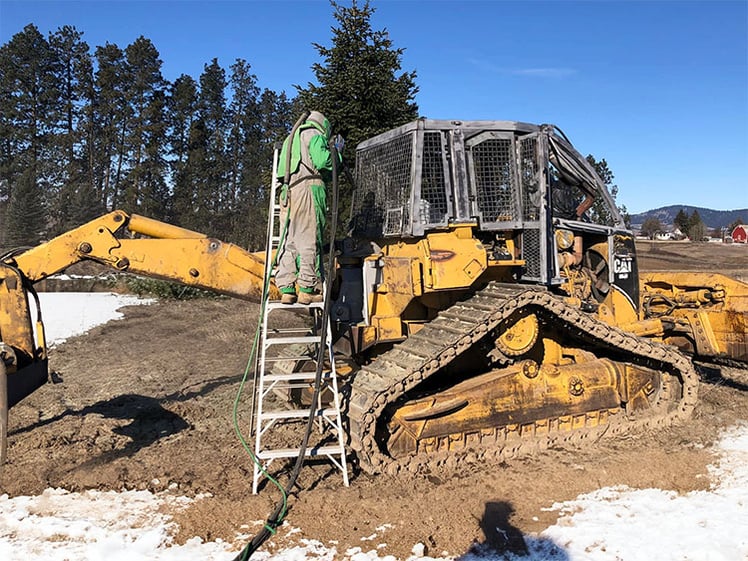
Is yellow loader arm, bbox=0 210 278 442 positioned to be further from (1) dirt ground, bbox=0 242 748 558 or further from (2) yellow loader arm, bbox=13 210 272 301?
(1) dirt ground, bbox=0 242 748 558

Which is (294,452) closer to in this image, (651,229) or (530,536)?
(530,536)

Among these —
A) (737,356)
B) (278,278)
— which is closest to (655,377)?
(737,356)

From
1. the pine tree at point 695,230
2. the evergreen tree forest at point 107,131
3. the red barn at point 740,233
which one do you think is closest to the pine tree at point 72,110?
the evergreen tree forest at point 107,131

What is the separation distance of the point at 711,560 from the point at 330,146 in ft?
14.3

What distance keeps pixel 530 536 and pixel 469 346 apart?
1719 mm

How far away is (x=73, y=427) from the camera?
682 centimetres

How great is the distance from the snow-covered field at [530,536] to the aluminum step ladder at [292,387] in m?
0.94

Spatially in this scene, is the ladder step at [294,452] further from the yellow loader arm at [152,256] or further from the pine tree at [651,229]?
the pine tree at [651,229]

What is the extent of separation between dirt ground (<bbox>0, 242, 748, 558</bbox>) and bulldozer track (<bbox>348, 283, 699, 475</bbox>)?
17 cm

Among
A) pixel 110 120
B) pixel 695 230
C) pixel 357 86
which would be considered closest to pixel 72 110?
pixel 110 120

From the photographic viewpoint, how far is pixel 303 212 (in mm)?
5363

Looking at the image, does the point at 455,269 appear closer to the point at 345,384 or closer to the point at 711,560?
the point at 345,384

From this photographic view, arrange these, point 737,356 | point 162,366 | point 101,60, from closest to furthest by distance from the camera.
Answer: point 737,356
point 162,366
point 101,60

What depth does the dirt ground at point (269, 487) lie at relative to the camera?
456 cm
